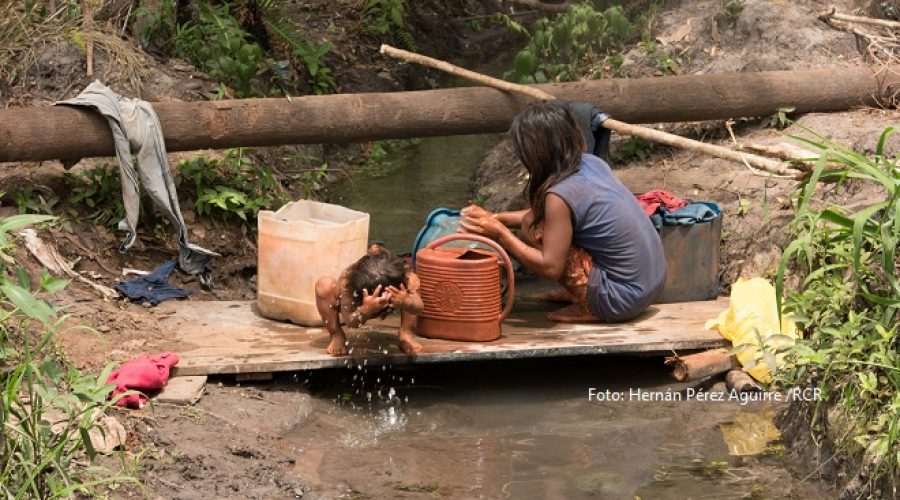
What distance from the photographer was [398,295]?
6777mm

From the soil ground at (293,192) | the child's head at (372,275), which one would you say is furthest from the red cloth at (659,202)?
the child's head at (372,275)

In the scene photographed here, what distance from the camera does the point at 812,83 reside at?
9570 millimetres

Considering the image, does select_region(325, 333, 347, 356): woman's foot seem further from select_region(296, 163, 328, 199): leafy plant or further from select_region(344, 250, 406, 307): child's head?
select_region(296, 163, 328, 199): leafy plant

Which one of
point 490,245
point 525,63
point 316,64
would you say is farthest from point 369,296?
point 316,64

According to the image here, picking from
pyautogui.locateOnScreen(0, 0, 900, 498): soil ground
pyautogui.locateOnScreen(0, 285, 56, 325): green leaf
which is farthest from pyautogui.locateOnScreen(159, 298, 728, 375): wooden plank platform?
pyautogui.locateOnScreen(0, 285, 56, 325): green leaf

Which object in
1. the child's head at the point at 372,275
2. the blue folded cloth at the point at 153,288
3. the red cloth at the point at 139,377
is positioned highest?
the child's head at the point at 372,275

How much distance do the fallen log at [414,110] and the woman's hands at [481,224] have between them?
5.54 feet

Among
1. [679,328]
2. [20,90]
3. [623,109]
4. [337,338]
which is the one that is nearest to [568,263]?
[679,328]

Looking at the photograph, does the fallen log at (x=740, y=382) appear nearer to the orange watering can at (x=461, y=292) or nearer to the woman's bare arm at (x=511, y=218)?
the orange watering can at (x=461, y=292)

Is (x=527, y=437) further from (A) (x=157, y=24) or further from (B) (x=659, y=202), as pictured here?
(A) (x=157, y=24)

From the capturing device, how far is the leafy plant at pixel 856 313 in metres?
5.46

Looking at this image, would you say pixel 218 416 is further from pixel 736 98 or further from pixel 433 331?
pixel 736 98

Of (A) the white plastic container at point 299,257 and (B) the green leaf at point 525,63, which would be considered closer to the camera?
(A) the white plastic container at point 299,257

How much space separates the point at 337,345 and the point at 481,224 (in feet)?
3.67
